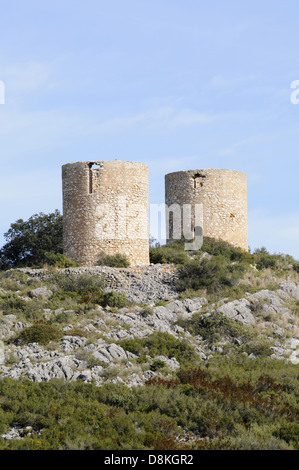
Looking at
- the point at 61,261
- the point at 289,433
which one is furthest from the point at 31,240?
the point at 289,433

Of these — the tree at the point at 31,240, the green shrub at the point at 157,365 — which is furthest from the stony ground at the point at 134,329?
the tree at the point at 31,240

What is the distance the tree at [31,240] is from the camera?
111ft

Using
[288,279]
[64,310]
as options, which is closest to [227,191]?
[288,279]

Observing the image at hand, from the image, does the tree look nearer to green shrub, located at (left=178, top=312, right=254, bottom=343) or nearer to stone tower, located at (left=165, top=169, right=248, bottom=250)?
stone tower, located at (left=165, top=169, right=248, bottom=250)

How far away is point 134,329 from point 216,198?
1243cm

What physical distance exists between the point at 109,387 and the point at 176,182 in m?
17.6

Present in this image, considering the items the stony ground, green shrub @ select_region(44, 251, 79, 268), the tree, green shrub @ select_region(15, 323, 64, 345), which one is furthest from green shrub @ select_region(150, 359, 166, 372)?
the tree

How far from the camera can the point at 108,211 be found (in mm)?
26250

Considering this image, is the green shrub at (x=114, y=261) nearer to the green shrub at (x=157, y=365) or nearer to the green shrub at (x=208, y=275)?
the green shrub at (x=208, y=275)

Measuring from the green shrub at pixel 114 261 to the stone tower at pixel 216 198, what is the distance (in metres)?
5.33

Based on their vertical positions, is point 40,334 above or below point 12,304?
below

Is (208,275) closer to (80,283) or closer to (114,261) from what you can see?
(114,261)

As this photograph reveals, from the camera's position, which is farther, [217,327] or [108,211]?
[108,211]

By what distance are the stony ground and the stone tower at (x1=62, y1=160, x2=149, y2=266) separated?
1424mm
